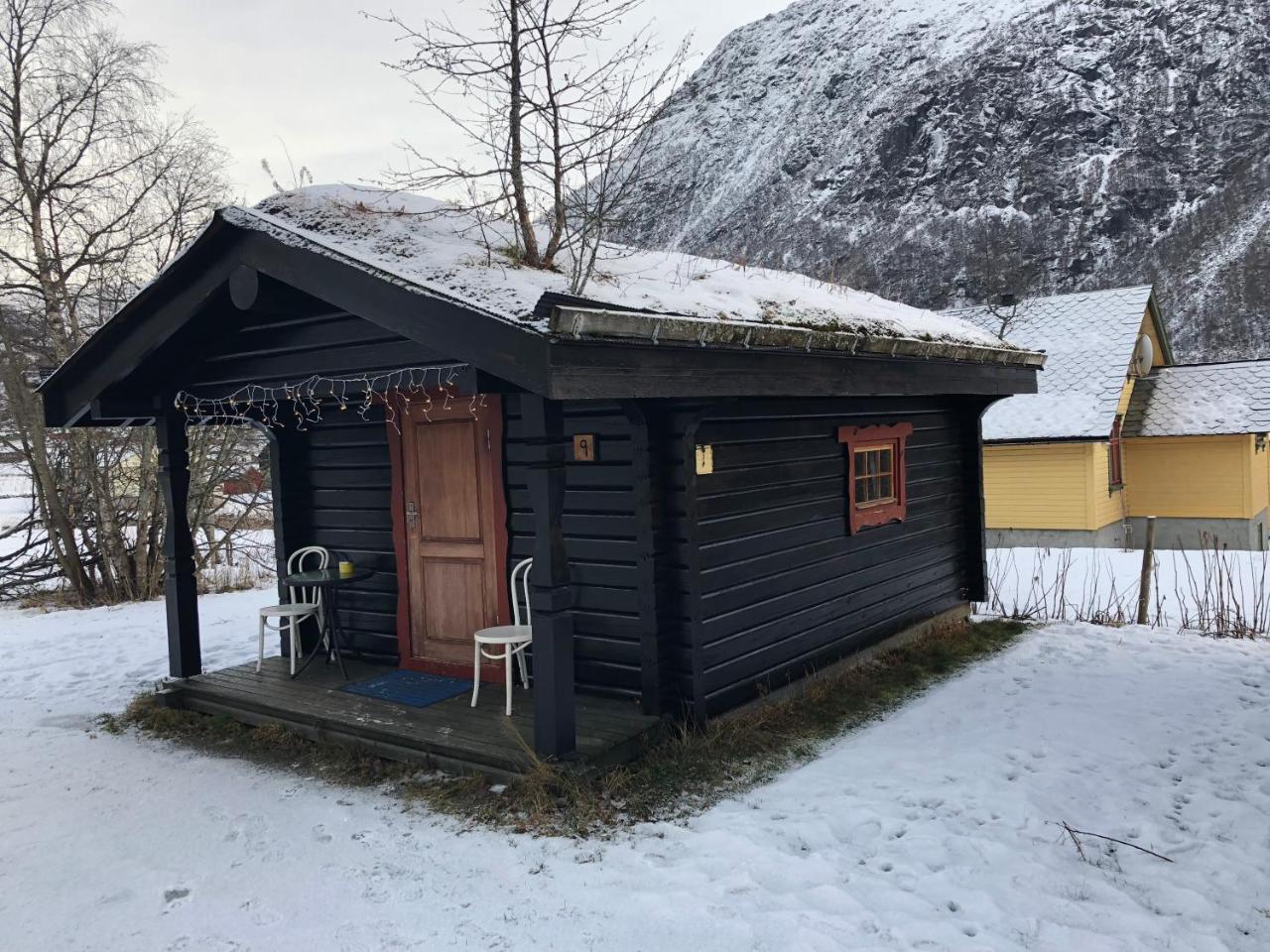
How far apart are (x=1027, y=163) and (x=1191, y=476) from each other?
74176 mm

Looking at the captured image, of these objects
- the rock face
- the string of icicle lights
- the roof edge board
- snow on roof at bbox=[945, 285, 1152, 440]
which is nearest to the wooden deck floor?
the string of icicle lights

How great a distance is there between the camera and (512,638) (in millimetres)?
4754

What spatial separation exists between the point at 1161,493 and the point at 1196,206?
60.2 m

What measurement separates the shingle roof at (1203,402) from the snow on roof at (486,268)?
12645 millimetres

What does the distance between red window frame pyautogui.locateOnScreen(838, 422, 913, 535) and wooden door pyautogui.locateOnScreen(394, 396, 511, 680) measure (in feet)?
8.15

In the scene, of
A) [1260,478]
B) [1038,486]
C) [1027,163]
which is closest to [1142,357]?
[1260,478]

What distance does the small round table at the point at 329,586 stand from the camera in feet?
17.9

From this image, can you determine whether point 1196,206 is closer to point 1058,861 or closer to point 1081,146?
point 1081,146

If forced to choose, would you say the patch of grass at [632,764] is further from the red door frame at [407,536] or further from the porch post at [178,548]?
the red door frame at [407,536]

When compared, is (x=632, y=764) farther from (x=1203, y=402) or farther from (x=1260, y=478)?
(x=1260, y=478)

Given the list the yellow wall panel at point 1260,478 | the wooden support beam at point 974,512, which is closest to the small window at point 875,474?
the wooden support beam at point 974,512

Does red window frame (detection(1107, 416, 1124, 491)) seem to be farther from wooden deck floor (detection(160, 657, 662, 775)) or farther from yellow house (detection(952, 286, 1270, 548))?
wooden deck floor (detection(160, 657, 662, 775))

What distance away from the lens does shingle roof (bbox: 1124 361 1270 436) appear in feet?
51.2

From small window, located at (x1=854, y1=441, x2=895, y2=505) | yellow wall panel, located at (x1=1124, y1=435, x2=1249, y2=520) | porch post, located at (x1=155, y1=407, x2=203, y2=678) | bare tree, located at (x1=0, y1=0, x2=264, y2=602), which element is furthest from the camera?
yellow wall panel, located at (x1=1124, y1=435, x2=1249, y2=520)
